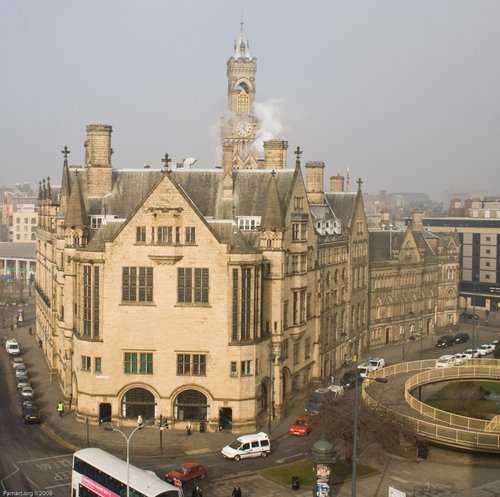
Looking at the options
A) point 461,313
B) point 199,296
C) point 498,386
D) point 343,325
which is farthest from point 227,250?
point 461,313

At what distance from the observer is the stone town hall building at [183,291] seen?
75.5 m

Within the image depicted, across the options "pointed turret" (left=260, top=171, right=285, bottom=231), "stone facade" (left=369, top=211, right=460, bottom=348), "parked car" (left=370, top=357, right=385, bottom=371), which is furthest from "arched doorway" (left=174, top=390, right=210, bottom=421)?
"stone facade" (left=369, top=211, right=460, bottom=348)

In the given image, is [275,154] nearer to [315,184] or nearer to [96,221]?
[315,184]

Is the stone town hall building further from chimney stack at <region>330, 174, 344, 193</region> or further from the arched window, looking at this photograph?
chimney stack at <region>330, 174, 344, 193</region>

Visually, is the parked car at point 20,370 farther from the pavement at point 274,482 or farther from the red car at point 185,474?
the red car at point 185,474

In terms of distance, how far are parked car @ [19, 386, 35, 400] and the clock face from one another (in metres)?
109

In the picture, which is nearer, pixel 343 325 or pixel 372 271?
pixel 343 325

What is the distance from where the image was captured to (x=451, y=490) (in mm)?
59750

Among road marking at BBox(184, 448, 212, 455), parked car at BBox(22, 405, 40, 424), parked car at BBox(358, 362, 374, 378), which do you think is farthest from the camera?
parked car at BBox(358, 362, 374, 378)

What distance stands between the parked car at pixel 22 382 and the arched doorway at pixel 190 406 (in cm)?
2336

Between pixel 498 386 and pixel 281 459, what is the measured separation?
138 feet

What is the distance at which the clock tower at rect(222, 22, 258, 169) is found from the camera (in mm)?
185875

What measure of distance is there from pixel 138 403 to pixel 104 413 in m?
3.76

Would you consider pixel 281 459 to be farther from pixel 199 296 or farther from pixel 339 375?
pixel 339 375
